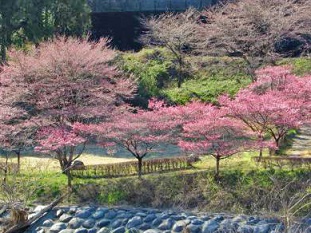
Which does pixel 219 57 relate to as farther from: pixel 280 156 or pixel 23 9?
pixel 280 156

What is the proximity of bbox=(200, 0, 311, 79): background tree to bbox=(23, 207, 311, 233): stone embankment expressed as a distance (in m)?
11.0

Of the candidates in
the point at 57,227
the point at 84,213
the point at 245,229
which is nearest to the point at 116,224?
the point at 84,213

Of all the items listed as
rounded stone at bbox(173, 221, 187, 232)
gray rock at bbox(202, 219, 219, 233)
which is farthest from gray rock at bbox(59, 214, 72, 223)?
gray rock at bbox(202, 219, 219, 233)

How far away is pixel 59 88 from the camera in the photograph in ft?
59.2

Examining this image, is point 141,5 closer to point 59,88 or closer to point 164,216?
point 59,88

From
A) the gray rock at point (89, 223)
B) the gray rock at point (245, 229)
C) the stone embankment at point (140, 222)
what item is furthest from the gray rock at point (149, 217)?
the gray rock at point (245, 229)

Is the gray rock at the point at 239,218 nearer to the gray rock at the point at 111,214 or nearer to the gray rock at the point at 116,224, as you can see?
the gray rock at the point at 116,224

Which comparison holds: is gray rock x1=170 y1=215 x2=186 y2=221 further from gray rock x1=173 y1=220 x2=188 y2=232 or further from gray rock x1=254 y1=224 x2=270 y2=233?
gray rock x1=254 y1=224 x2=270 y2=233

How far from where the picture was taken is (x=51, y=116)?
58.5 ft

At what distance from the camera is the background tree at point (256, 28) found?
83.9 ft

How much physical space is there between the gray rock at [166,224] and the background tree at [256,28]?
11.3 m

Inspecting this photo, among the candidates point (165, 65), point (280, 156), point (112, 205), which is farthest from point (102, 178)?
point (165, 65)

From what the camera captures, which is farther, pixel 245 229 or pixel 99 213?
pixel 99 213

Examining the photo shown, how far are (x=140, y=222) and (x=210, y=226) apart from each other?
186 centimetres
